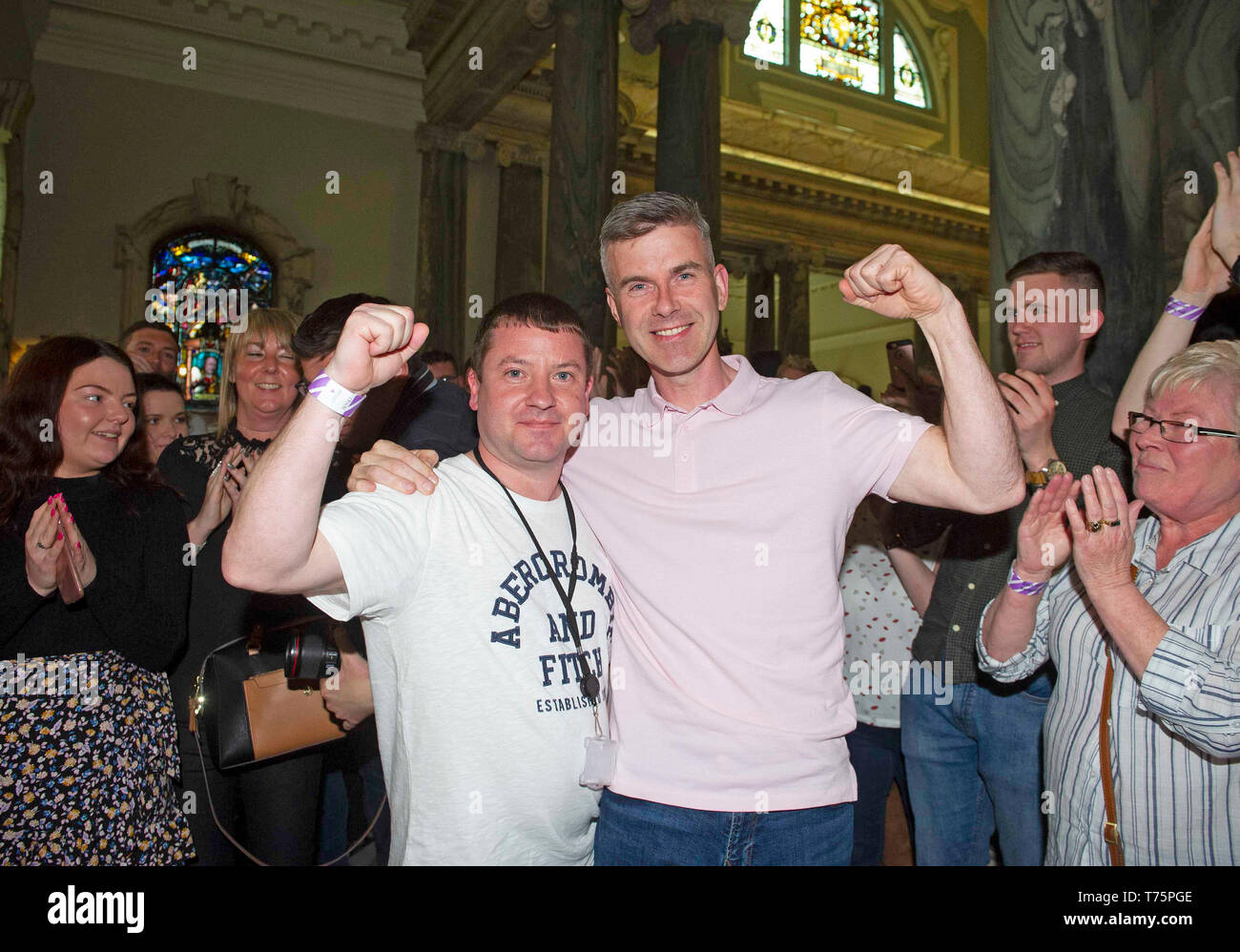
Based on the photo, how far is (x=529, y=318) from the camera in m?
2.13

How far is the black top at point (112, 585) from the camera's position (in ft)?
8.54

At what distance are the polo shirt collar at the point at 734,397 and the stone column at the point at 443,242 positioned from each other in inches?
449

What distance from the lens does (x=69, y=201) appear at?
13.0 m

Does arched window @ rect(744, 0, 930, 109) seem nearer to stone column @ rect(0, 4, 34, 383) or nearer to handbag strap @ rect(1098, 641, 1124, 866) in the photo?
stone column @ rect(0, 4, 34, 383)

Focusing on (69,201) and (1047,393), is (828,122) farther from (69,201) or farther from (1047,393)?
(1047,393)

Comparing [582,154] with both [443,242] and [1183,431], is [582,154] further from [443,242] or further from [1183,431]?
[1183,431]

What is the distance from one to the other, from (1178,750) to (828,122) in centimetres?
2153

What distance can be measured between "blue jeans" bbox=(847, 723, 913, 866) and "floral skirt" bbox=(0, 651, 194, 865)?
100.0 inches

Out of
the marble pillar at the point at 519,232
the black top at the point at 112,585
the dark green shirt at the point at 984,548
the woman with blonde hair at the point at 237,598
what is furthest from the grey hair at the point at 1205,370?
the marble pillar at the point at 519,232

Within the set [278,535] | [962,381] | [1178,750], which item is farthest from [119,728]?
[1178,750]

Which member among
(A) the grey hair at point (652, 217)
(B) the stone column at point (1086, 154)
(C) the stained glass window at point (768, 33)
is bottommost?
(A) the grey hair at point (652, 217)

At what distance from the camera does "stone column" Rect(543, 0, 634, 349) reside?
8219 millimetres

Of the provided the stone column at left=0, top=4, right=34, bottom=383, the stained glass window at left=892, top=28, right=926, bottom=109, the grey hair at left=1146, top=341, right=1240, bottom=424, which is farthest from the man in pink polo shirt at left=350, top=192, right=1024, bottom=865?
the stained glass window at left=892, top=28, right=926, bottom=109

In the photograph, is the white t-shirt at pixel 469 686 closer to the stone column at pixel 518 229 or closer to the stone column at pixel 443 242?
the stone column at pixel 443 242
